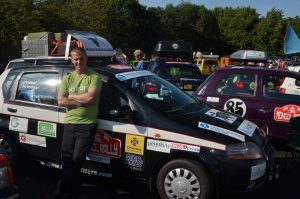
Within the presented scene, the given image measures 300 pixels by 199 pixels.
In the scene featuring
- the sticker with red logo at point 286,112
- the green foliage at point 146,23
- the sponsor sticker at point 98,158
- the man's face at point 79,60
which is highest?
the green foliage at point 146,23

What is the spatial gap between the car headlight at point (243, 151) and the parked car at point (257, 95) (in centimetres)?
236

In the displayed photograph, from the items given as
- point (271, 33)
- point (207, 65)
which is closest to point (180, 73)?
point (207, 65)

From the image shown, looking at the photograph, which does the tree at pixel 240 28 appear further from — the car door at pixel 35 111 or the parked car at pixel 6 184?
the parked car at pixel 6 184

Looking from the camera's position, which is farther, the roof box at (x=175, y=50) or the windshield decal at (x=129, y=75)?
the roof box at (x=175, y=50)

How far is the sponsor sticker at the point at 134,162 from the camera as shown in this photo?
15.6 feet

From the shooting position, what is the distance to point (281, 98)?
6965mm

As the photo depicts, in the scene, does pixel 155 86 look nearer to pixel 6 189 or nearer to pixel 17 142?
pixel 17 142

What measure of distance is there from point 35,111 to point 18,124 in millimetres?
352

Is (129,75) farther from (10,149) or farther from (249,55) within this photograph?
(249,55)

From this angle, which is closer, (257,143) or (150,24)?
(257,143)

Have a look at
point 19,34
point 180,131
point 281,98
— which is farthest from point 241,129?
point 19,34

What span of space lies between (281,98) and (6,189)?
4923 millimetres

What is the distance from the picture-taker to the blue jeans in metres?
4.57

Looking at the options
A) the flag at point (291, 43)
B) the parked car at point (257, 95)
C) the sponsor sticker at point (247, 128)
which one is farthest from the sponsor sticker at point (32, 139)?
the flag at point (291, 43)
